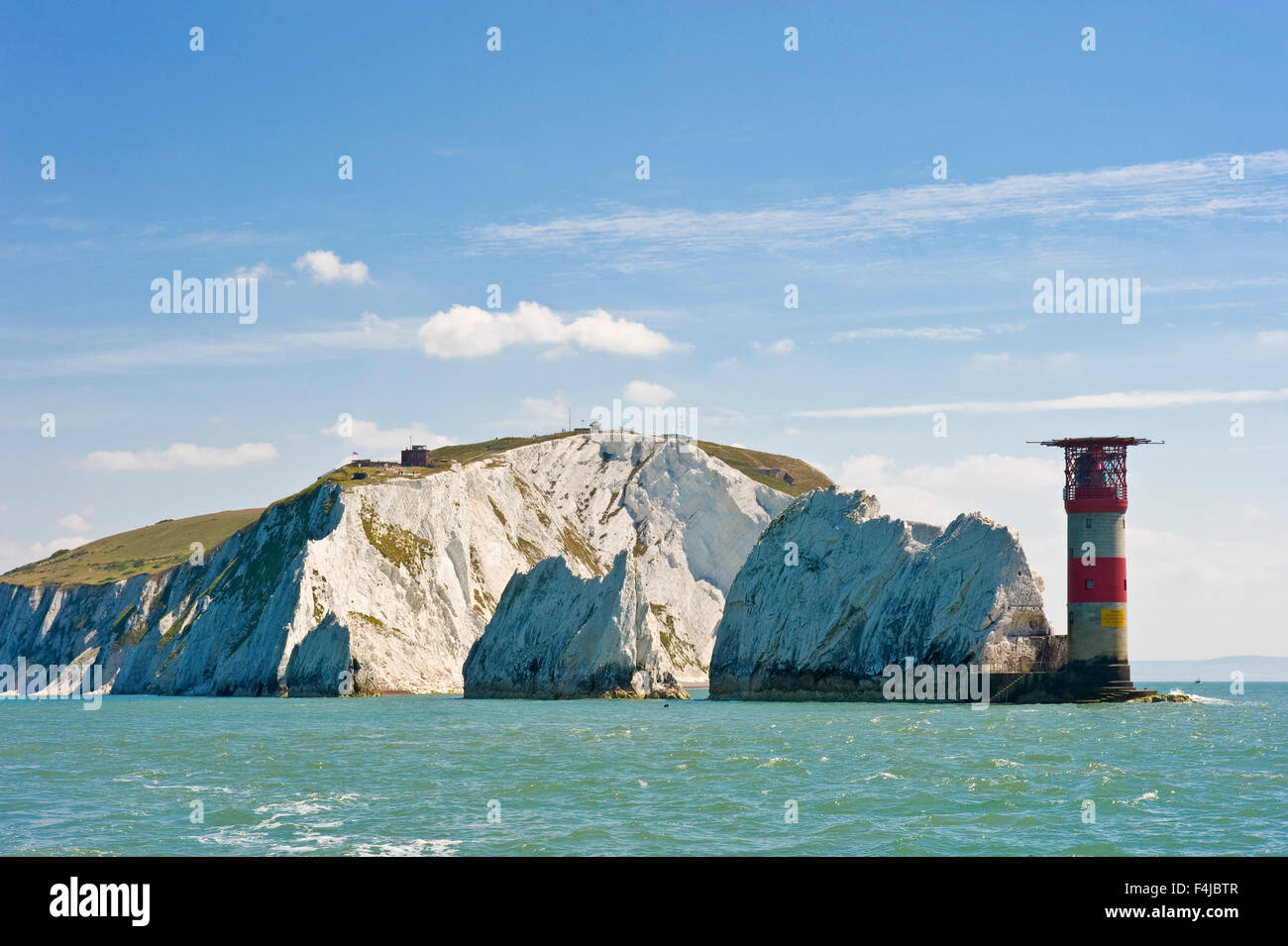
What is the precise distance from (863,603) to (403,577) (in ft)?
189

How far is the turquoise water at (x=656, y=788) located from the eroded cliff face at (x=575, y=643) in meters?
39.5

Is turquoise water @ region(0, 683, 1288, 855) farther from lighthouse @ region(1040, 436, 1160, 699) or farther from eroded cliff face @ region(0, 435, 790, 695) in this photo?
eroded cliff face @ region(0, 435, 790, 695)

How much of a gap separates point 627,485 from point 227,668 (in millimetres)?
71621

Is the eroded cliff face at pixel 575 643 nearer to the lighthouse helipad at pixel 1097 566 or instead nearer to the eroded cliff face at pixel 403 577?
the eroded cliff face at pixel 403 577

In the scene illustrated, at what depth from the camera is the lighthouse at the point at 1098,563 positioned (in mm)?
80125

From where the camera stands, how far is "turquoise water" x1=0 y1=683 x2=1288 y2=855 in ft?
90.0

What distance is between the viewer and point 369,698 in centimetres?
11344

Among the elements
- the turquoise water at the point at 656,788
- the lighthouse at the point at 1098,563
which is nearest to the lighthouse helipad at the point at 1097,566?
the lighthouse at the point at 1098,563

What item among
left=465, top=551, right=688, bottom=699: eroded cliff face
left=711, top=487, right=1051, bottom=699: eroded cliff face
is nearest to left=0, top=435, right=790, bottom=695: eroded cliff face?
left=465, top=551, right=688, bottom=699: eroded cliff face

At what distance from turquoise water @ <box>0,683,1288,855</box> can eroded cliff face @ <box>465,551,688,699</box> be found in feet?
130

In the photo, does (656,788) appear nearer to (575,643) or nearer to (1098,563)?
(1098,563)

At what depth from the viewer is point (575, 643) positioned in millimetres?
109938
